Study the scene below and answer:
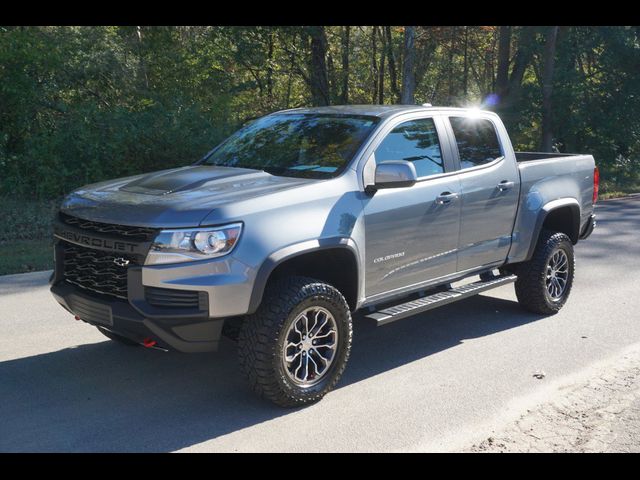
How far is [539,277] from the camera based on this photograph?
23.3 feet

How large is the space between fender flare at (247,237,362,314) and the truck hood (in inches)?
16.6

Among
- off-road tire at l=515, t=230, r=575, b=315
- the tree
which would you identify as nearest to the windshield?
off-road tire at l=515, t=230, r=575, b=315

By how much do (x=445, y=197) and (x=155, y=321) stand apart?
265 centimetres

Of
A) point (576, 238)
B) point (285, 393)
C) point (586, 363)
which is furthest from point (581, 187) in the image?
point (285, 393)

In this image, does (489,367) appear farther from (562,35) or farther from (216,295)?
(562,35)

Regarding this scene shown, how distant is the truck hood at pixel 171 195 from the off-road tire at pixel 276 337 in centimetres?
66

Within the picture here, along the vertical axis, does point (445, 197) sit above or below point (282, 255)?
above

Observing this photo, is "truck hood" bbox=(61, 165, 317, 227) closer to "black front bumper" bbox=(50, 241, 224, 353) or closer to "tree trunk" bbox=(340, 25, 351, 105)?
"black front bumper" bbox=(50, 241, 224, 353)

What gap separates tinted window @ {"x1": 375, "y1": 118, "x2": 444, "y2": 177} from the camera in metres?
5.74

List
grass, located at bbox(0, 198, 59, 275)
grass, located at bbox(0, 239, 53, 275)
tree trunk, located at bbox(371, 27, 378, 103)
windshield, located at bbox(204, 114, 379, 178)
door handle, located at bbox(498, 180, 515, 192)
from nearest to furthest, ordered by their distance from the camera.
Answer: windshield, located at bbox(204, 114, 379, 178) < door handle, located at bbox(498, 180, 515, 192) < grass, located at bbox(0, 239, 53, 275) < grass, located at bbox(0, 198, 59, 275) < tree trunk, located at bbox(371, 27, 378, 103)

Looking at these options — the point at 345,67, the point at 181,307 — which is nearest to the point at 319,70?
the point at 345,67

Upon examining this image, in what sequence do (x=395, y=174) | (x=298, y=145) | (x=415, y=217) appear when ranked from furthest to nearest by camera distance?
(x=298, y=145), (x=415, y=217), (x=395, y=174)

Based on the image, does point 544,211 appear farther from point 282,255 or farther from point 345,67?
point 345,67

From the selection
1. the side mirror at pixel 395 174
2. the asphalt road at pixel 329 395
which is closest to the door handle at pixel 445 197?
the side mirror at pixel 395 174
